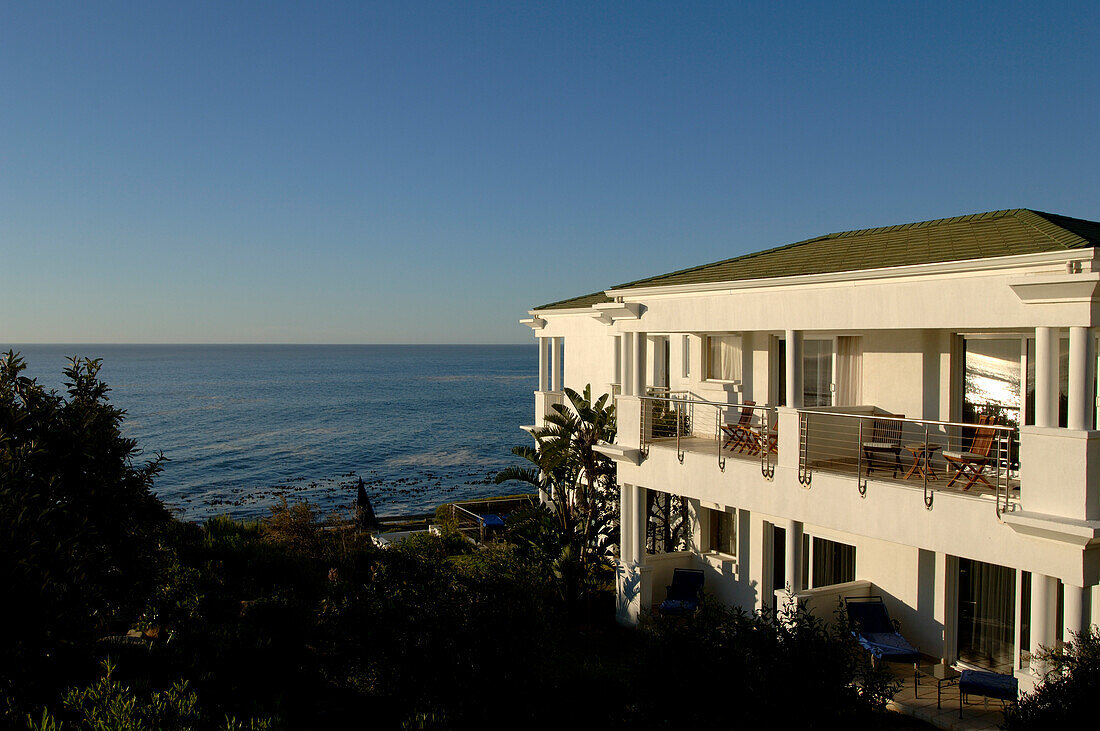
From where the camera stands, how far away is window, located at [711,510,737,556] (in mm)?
18078

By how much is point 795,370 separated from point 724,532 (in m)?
6.32

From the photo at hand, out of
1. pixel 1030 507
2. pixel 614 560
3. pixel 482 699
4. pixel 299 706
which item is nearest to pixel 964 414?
pixel 1030 507

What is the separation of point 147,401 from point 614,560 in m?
117

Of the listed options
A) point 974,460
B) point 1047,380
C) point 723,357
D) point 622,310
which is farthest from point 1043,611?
point 723,357

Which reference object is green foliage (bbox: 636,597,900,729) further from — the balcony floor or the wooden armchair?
the wooden armchair

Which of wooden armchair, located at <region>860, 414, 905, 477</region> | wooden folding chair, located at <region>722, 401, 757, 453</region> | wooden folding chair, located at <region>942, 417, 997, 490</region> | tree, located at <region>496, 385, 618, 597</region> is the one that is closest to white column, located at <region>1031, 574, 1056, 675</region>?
wooden folding chair, located at <region>942, 417, 997, 490</region>

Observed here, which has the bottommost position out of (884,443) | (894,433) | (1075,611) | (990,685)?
(990,685)

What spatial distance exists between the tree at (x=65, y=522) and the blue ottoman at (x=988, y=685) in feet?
39.3

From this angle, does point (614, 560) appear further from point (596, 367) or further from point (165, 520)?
point (165, 520)

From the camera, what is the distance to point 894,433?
46.5ft

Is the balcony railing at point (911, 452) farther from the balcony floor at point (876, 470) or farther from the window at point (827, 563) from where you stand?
the window at point (827, 563)

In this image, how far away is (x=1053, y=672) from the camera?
29.0 ft

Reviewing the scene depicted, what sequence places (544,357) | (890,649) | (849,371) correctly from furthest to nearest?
(544,357) < (849,371) < (890,649)

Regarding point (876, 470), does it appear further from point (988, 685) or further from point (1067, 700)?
point (1067, 700)
